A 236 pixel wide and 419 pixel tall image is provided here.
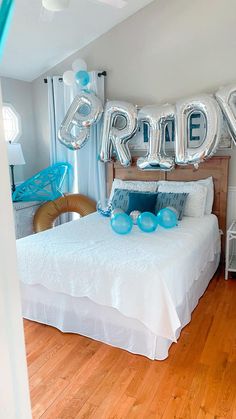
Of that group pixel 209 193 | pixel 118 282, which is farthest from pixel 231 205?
pixel 118 282

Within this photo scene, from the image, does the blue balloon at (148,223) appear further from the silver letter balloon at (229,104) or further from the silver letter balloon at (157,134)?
the silver letter balloon at (229,104)

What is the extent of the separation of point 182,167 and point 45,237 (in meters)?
1.79

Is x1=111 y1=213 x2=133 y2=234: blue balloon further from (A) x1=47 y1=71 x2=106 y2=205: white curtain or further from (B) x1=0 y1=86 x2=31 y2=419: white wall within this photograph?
(B) x1=0 y1=86 x2=31 y2=419: white wall

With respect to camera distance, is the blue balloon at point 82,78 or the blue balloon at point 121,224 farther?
the blue balloon at point 82,78

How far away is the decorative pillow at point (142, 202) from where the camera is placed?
3.15 m

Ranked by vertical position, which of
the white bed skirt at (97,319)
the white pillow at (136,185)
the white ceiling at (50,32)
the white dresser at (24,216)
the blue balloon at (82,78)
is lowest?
the white bed skirt at (97,319)

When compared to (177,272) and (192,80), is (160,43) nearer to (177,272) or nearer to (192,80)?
(192,80)

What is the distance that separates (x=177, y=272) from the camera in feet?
6.61

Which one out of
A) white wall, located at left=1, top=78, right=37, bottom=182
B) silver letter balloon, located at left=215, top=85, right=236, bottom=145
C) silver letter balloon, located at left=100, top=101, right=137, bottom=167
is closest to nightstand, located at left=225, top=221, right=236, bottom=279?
silver letter balloon, located at left=215, top=85, right=236, bottom=145

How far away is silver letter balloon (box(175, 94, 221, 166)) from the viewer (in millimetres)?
2939

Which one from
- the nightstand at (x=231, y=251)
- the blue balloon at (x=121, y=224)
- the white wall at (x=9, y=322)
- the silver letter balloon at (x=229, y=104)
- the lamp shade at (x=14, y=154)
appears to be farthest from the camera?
the lamp shade at (x=14, y=154)

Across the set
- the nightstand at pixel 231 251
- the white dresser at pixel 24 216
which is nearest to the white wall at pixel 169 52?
the nightstand at pixel 231 251

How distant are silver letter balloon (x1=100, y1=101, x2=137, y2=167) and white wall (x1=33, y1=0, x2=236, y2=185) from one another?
32cm

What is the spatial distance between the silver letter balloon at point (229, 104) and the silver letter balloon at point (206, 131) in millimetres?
69
